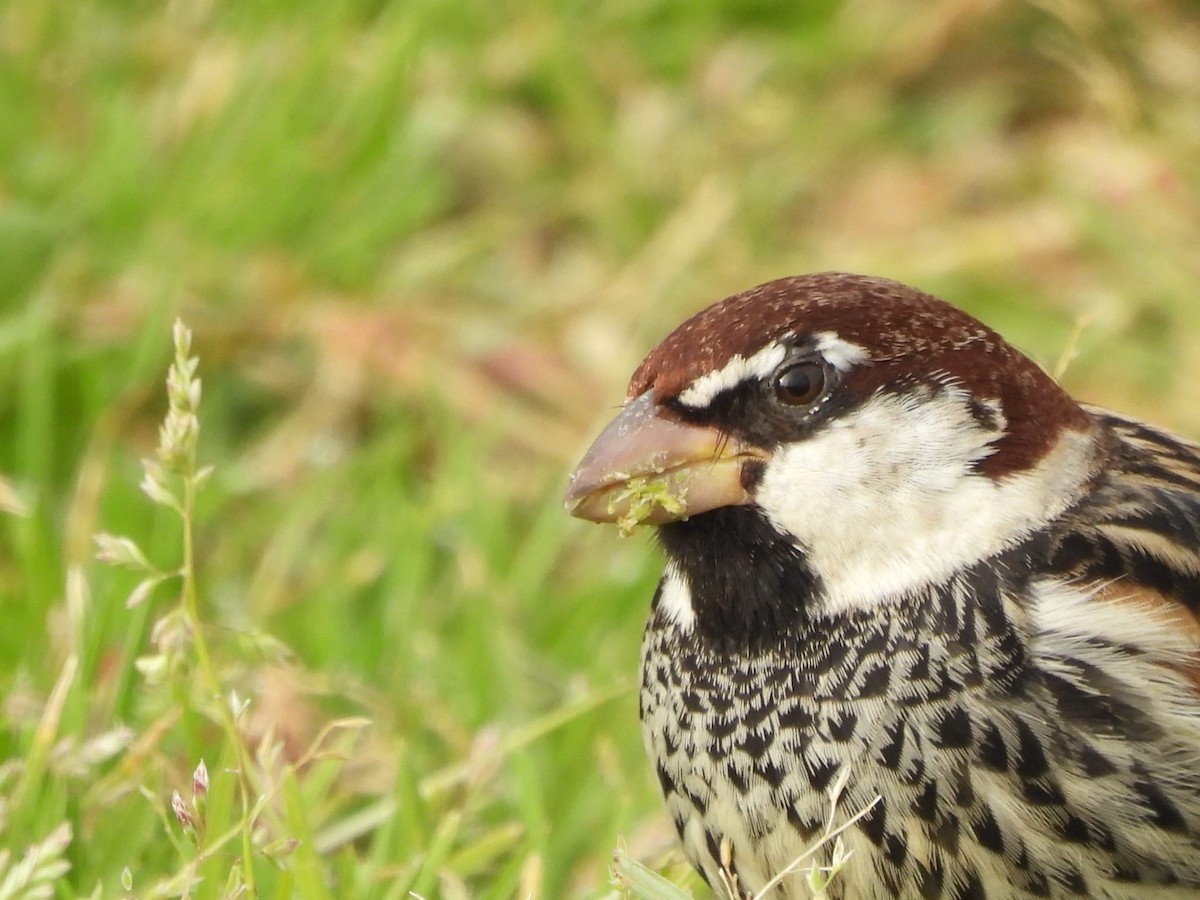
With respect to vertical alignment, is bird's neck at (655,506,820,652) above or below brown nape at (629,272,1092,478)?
below

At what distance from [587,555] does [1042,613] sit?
1506 millimetres

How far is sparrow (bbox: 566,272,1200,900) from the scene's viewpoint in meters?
1.81

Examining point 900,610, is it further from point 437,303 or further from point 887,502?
point 437,303

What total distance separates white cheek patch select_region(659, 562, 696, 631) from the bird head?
0.05m

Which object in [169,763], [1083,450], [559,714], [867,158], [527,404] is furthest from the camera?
[867,158]

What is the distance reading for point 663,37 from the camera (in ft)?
14.6

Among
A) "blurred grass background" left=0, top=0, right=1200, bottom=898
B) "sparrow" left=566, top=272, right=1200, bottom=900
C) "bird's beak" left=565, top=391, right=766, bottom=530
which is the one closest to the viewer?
"sparrow" left=566, top=272, right=1200, bottom=900

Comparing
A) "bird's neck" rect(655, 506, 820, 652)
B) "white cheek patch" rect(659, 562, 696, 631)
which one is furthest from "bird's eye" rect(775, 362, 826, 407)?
"white cheek patch" rect(659, 562, 696, 631)

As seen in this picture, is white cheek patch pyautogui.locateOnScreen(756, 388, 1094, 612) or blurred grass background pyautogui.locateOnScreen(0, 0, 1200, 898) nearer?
white cheek patch pyautogui.locateOnScreen(756, 388, 1094, 612)

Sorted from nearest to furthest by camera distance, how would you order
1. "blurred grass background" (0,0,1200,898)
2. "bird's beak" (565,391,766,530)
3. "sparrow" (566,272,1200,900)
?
"sparrow" (566,272,1200,900) → "bird's beak" (565,391,766,530) → "blurred grass background" (0,0,1200,898)

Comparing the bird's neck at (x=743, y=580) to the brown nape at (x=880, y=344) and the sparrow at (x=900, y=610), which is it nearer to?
the sparrow at (x=900, y=610)

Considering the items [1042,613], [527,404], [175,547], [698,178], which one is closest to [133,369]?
[175,547]

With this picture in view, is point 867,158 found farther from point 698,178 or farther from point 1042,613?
point 1042,613

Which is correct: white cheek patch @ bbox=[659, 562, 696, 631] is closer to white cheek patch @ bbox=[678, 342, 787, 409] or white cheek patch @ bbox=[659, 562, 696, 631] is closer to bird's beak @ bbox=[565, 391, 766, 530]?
bird's beak @ bbox=[565, 391, 766, 530]
